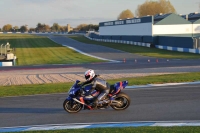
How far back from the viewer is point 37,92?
17.6 m

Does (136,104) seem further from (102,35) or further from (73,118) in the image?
(102,35)

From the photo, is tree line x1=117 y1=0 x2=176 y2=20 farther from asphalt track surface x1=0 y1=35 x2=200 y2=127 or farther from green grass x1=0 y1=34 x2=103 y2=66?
asphalt track surface x1=0 y1=35 x2=200 y2=127

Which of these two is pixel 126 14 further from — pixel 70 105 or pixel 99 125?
pixel 99 125

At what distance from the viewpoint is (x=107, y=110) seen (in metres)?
12.9

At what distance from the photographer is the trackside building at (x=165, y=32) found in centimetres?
5138

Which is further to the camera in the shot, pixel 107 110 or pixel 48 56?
pixel 48 56

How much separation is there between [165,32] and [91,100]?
57.9m

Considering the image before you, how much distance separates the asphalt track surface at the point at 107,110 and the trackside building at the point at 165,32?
33.4m

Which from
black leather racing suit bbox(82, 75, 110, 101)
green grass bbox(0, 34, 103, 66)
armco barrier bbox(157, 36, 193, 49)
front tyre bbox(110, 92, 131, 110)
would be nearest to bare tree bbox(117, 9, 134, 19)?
green grass bbox(0, 34, 103, 66)

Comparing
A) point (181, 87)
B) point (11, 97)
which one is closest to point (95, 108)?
point (11, 97)

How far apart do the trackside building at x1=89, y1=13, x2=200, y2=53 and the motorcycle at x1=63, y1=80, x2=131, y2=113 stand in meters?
36.0

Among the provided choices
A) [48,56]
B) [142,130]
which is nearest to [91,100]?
[142,130]

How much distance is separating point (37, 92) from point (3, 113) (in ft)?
15.2

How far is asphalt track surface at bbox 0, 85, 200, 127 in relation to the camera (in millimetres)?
11337
